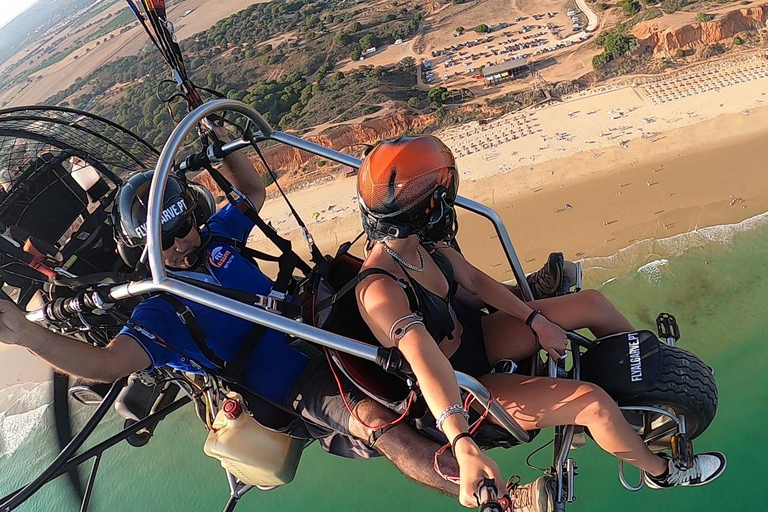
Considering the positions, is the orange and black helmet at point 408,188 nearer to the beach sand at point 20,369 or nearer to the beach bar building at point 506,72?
the beach sand at point 20,369

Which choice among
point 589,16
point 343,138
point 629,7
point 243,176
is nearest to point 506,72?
point 343,138

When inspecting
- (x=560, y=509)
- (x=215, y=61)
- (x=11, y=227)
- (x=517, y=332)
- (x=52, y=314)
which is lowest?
(x=215, y=61)

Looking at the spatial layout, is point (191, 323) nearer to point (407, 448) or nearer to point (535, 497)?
point (407, 448)

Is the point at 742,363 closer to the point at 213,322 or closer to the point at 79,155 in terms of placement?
the point at 213,322

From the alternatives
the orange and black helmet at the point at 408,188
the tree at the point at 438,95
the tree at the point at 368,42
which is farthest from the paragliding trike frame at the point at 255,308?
the tree at the point at 368,42

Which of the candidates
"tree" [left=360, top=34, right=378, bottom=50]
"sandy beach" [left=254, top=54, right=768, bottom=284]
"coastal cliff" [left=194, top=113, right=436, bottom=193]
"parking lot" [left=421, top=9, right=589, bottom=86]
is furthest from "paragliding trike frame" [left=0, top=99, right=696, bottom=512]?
"tree" [left=360, top=34, right=378, bottom=50]

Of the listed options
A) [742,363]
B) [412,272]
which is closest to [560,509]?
[412,272]

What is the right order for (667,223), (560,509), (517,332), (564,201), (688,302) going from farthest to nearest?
(564,201)
(667,223)
(688,302)
(517,332)
(560,509)
